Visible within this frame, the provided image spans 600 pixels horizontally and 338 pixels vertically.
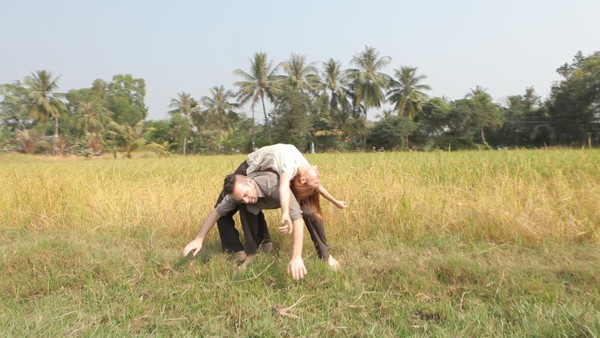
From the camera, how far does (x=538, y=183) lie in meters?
4.40

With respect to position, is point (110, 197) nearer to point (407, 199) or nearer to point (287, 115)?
point (407, 199)

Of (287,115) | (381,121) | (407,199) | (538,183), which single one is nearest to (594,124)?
(381,121)

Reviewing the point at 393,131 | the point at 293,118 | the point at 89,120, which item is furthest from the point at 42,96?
the point at 393,131

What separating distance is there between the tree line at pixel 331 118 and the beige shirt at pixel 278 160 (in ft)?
74.6

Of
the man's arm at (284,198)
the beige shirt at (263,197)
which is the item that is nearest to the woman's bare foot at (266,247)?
the beige shirt at (263,197)

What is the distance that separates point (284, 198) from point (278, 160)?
1.25 ft

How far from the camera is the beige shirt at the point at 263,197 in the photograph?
2.57m

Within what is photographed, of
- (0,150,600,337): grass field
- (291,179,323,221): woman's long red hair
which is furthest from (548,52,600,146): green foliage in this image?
(291,179,323,221): woman's long red hair

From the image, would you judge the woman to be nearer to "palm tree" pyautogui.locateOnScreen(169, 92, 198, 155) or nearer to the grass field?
the grass field

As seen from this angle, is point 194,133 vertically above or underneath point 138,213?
above

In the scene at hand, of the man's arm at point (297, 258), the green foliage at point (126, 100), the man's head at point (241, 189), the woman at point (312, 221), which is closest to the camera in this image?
the man's arm at point (297, 258)

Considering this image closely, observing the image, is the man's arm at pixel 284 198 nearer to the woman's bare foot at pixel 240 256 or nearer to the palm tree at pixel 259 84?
the woman's bare foot at pixel 240 256

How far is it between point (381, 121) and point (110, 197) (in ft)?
90.3

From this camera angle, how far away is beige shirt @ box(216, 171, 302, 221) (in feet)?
8.42
